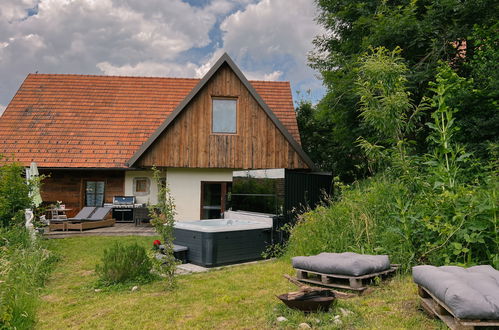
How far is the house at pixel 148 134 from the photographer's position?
520 inches

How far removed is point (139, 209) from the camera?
45.1ft

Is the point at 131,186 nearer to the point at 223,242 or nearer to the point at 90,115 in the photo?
the point at 90,115

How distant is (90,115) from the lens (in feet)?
51.9

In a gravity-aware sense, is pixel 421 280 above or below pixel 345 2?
below

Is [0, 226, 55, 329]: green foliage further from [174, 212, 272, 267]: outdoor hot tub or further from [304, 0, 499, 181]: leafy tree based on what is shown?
[304, 0, 499, 181]: leafy tree

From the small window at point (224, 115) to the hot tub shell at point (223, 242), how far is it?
5578mm

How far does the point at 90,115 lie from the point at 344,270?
13797 mm

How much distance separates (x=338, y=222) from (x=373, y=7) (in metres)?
6.87

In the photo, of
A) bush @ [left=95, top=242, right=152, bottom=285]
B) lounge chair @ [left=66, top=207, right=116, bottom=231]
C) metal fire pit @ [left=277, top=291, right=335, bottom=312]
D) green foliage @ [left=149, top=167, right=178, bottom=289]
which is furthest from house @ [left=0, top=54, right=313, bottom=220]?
metal fire pit @ [left=277, top=291, right=335, bottom=312]

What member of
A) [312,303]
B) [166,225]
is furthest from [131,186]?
[312,303]

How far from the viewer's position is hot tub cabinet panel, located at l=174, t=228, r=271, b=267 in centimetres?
764

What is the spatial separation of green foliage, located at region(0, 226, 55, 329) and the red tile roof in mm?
5973

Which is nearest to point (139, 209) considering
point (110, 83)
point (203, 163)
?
point (203, 163)

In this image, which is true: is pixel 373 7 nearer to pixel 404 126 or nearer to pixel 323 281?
pixel 404 126
